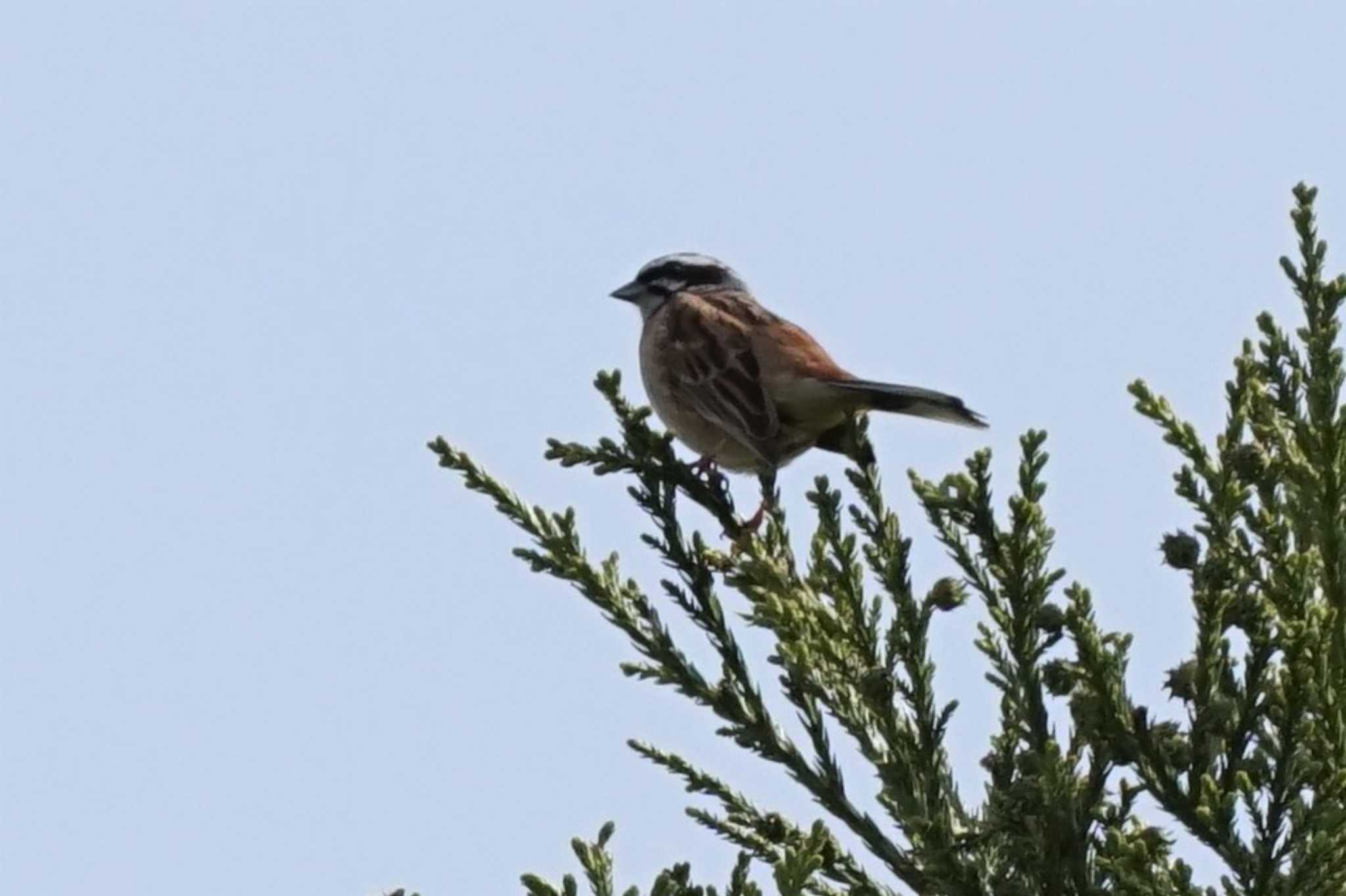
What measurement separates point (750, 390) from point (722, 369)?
26 cm

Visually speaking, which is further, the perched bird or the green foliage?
the perched bird

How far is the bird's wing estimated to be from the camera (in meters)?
7.33

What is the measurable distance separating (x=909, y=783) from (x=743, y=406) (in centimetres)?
326

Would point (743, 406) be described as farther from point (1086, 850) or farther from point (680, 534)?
point (1086, 850)

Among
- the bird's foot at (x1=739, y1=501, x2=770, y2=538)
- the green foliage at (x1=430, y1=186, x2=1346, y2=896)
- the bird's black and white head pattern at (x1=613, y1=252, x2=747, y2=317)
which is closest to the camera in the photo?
the green foliage at (x1=430, y1=186, x2=1346, y2=896)

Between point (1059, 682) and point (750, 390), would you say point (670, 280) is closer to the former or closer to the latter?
point (750, 390)

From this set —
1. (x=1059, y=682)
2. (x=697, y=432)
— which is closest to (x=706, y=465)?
(x=697, y=432)

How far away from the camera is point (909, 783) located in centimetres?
428

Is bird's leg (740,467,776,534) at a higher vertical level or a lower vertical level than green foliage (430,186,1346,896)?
higher

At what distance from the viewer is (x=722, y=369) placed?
305 inches

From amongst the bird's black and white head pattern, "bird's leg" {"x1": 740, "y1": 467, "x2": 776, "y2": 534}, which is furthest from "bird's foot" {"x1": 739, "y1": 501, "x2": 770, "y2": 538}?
the bird's black and white head pattern

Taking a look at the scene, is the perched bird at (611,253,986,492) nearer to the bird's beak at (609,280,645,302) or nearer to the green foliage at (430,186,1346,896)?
the bird's beak at (609,280,645,302)

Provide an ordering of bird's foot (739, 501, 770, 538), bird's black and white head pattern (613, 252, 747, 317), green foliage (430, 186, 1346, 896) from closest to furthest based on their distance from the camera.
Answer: green foliage (430, 186, 1346, 896), bird's foot (739, 501, 770, 538), bird's black and white head pattern (613, 252, 747, 317)

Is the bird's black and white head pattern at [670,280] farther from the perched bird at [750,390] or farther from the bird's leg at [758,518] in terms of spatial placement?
the bird's leg at [758,518]
